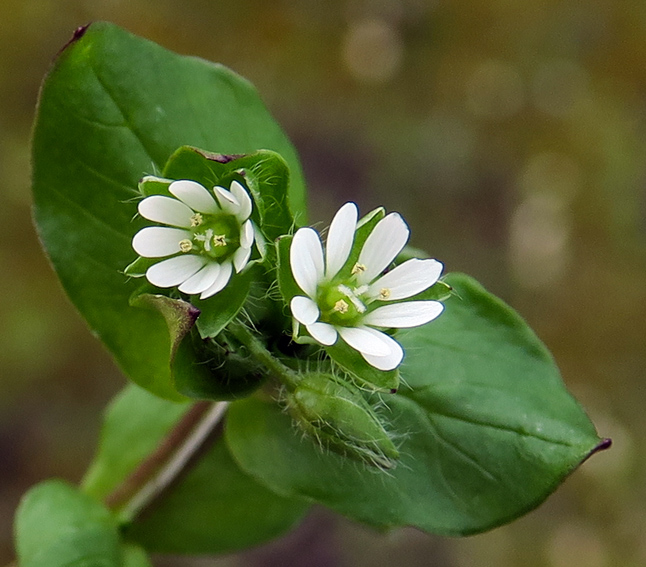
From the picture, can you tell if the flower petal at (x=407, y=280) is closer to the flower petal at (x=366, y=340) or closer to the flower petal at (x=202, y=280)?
the flower petal at (x=366, y=340)

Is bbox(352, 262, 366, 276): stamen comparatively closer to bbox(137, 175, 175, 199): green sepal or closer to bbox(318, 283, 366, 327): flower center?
bbox(318, 283, 366, 327): flower center

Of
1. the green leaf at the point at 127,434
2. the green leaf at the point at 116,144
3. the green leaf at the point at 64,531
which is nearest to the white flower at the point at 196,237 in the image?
the green leaf at the point at 116,144

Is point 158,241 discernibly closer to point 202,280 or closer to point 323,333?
point 202,280

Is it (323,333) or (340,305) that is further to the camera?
(340,305)

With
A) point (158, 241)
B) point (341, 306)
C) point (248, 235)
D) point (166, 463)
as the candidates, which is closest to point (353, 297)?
point (341, 306)

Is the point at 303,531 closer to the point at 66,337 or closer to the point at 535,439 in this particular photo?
the point at 66,337

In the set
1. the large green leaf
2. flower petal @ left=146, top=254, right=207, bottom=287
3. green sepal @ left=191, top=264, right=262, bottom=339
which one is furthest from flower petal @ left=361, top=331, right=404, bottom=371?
the large green leaf
